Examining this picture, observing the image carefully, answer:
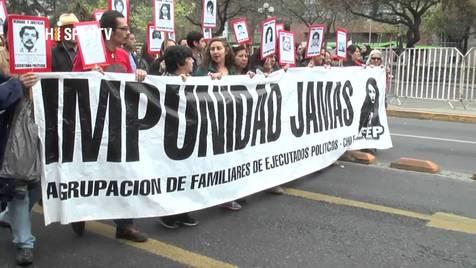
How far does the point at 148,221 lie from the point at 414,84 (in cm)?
1273

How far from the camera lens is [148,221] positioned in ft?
16.1

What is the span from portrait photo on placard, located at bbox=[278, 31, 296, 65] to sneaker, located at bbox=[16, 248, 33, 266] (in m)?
3.61

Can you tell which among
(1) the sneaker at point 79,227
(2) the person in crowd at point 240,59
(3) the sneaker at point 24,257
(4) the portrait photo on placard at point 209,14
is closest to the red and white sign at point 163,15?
(4) the portrait photo on placard at point 209,14

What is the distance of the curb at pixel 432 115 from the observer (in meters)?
13.0

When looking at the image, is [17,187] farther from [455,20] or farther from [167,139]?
[455,20]

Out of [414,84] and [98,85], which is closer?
[98,85]

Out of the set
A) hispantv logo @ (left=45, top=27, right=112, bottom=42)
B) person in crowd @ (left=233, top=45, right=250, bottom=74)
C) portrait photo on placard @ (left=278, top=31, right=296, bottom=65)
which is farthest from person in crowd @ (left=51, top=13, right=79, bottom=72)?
portrait photo on placard @ (left=278, top=31, right=296, bottom=65)

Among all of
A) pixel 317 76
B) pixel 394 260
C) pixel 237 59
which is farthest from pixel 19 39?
pixel 317 76

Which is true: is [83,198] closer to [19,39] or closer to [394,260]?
[19,39]

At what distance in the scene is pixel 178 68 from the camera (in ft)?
15.4

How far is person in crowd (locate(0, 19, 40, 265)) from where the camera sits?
142 inches

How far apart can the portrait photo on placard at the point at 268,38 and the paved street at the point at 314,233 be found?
4.91 feet

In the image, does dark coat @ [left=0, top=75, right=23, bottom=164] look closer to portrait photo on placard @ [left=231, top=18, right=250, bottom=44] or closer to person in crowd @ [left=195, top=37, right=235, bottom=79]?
person in crowd @ [left=195, top=37, right=235, bottom=79]

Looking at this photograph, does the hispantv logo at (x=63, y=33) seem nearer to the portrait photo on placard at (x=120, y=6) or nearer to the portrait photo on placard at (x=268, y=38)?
the portrait photo on placard at (x=120, y=6)
